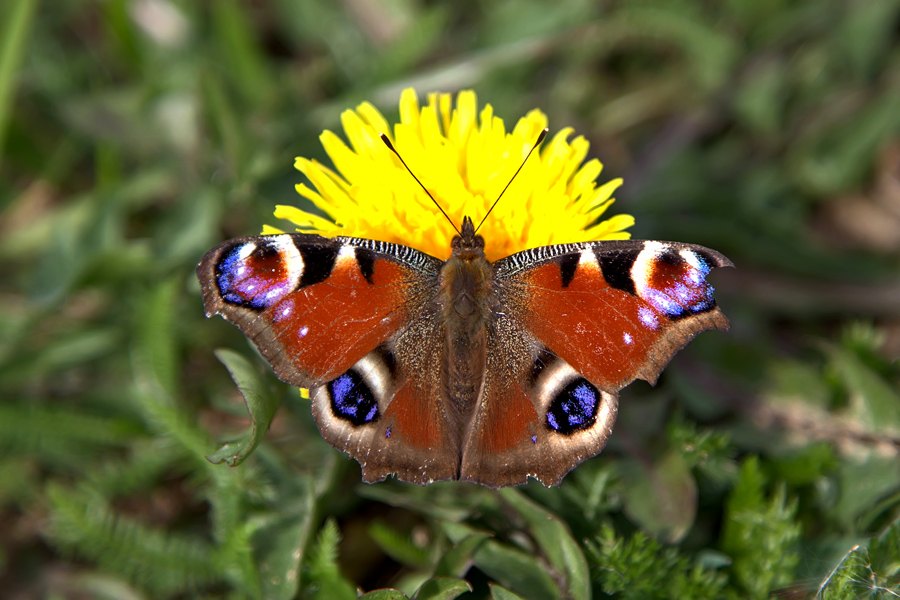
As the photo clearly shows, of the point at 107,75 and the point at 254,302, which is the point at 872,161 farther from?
the point at 107,75

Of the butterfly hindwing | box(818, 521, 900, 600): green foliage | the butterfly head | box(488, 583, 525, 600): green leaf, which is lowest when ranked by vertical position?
box(818, 521, 900, 600): green foliage

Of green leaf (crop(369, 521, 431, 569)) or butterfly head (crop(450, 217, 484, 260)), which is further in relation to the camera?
green leaf (crop(369, 521, 431, 569))

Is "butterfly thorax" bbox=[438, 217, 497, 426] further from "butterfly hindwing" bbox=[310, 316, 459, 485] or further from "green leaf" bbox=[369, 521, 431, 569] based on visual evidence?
"green leaf" bbox=[369, 521, 431, 569]

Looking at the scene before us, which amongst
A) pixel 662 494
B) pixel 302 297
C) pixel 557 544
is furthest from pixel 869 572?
pixel 302 297

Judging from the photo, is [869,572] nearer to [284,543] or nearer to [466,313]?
[466,313]

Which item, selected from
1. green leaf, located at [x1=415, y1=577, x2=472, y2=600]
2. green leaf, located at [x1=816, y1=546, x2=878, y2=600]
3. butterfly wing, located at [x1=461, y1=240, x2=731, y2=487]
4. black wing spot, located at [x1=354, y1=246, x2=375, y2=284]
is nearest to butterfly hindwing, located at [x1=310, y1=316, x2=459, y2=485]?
butterfly wing, located at [x1=461, y1=240, x2=731, y2=487]

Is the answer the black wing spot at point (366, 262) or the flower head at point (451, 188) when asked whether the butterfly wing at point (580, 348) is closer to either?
the flower head at point (451, 188)

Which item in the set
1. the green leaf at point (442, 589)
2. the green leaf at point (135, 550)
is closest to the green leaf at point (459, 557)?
the green leaf at point (442, 589)
